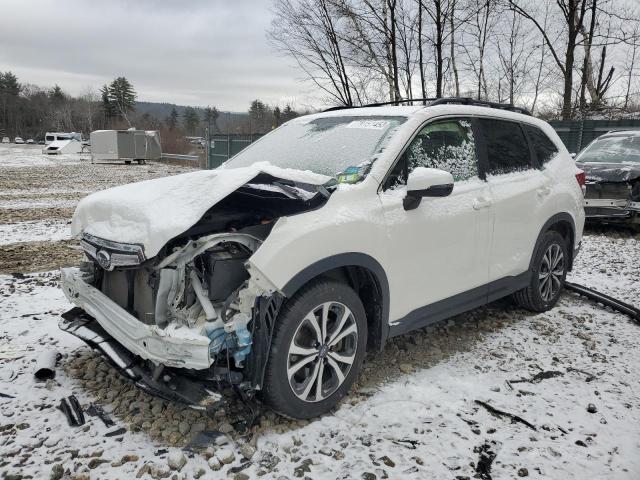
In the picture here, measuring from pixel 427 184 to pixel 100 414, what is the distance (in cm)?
242

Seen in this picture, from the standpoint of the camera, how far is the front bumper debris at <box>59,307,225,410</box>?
257cm

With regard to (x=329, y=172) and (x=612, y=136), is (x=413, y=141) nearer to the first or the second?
(x=329, y=172)

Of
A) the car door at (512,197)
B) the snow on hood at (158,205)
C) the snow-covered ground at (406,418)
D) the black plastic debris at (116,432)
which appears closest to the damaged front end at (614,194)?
the snow-covered ground at (406,418)

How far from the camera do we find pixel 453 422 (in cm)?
292

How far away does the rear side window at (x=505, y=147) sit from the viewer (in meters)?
3.94

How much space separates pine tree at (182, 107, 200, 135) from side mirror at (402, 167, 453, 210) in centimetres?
10134

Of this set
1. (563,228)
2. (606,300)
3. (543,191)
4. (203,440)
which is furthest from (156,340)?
(606,300)

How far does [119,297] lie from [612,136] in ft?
32.5

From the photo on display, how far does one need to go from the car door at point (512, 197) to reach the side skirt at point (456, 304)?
3 centimetres

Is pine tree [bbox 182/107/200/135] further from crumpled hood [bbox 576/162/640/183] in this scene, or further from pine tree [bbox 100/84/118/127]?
crumpled hood [bbox 576/162/640/183]

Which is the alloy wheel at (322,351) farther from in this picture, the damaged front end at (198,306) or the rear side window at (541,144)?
the rear side window at (541,144)

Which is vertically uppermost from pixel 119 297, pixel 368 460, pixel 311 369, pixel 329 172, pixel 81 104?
pixel 81 104

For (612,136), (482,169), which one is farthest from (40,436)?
(612,136)

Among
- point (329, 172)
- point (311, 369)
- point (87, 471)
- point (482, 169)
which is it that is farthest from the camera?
point (482, 169)
